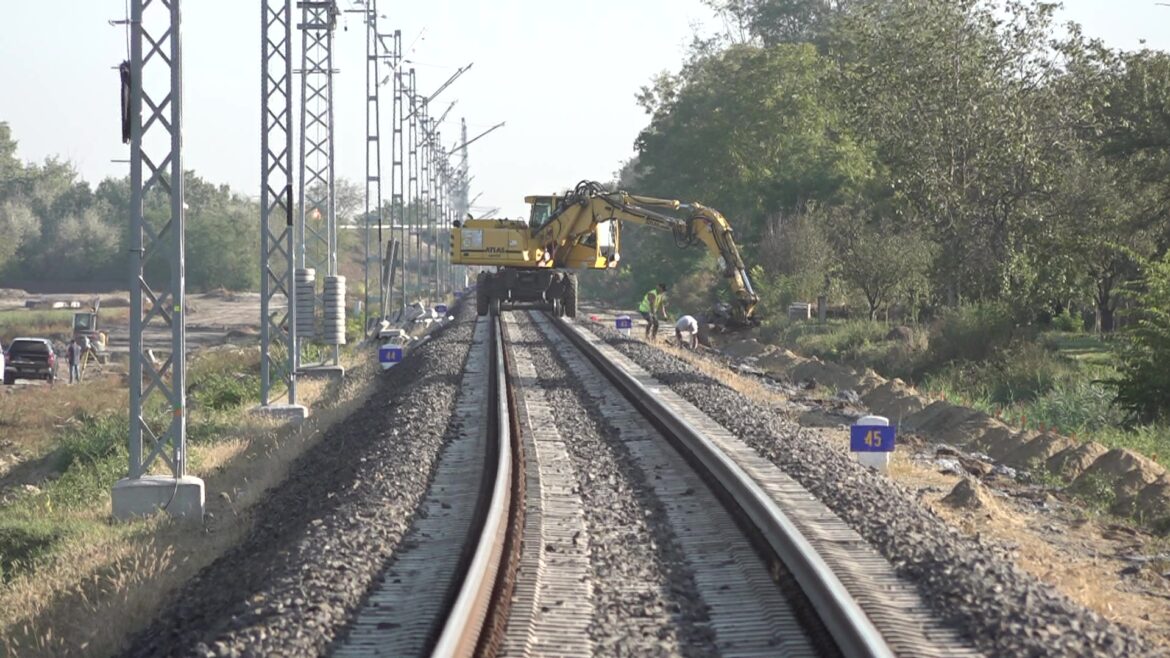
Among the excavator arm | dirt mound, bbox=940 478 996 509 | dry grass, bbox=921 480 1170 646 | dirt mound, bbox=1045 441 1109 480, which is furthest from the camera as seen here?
the excavator arm

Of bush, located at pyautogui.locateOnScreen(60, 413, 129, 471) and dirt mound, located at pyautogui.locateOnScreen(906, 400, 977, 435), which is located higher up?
dirt mound, located at pyautogui.locateOnScreen(906, 400, 977, 435)

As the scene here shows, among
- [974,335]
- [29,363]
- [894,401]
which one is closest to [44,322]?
[29,363]

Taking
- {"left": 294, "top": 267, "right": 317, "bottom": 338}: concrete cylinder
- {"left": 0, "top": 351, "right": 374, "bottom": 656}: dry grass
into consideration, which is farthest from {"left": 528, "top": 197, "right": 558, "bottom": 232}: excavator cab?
{"left": 0, "top": 351, "right": 374, "bottom": 656}: dry grass

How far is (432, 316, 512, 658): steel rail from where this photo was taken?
8.15 metres

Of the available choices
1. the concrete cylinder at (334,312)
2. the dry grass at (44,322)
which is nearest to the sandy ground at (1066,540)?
the concrete cylinder at (334,312)

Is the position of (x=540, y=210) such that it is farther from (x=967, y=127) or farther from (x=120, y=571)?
(x=120, y=571)

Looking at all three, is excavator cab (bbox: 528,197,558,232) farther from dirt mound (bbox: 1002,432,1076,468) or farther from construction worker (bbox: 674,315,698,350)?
dirt mound (bbox: 1002,432,1076,468)

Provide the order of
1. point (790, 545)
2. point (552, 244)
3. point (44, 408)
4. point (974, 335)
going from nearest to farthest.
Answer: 1. point (790, 545)
2. point (974, 335)
3. point (44, 408)
4. point (552, 244)

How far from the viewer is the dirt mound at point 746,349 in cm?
4324

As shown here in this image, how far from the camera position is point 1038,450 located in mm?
19266

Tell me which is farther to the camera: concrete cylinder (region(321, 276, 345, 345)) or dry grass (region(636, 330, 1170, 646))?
concrete cylinder (region(321, 276, 345, 345))

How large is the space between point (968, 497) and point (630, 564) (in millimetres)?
4721

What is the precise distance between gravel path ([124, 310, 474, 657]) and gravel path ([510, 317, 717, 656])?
1.57 m

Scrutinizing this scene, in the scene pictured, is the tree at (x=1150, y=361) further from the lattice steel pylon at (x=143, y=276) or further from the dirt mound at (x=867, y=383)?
the lattice steel pylon at (x=143, y=276)
